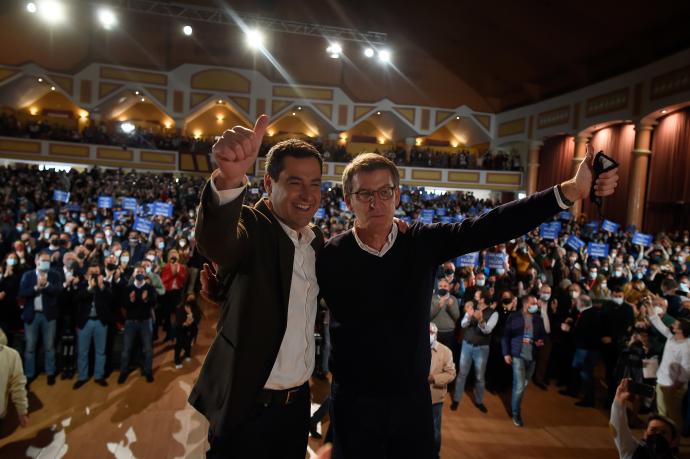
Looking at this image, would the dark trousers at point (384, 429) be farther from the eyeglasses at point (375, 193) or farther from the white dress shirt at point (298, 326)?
the eyeglasses at point (375, 193)

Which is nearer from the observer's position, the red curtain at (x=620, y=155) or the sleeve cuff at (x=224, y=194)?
the sleeve cuff at (x=224, y=194)

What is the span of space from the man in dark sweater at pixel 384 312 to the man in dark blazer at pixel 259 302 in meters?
0.18

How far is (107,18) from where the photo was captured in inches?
864

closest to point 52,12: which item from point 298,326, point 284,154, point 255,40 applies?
point 255,40

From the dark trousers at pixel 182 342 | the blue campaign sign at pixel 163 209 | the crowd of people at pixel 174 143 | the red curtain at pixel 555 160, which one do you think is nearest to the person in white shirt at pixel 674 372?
the dark trousers at pixel 182 342

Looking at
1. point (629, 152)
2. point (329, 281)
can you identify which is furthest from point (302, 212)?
point (629, 152)

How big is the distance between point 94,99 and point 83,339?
22.4m

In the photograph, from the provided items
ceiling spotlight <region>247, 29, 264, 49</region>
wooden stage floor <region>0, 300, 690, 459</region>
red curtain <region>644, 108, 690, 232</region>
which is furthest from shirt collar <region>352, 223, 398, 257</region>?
ceiling spotlight <region>247, 29, 264, 49</region>

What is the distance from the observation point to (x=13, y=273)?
6336mm

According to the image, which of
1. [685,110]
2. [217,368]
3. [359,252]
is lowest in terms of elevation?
[217,368]

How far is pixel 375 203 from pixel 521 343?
4.80 m

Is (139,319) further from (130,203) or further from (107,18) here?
(107,18)

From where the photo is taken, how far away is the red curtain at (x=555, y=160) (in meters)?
21.0

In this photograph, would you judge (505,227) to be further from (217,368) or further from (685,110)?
(685,110)
